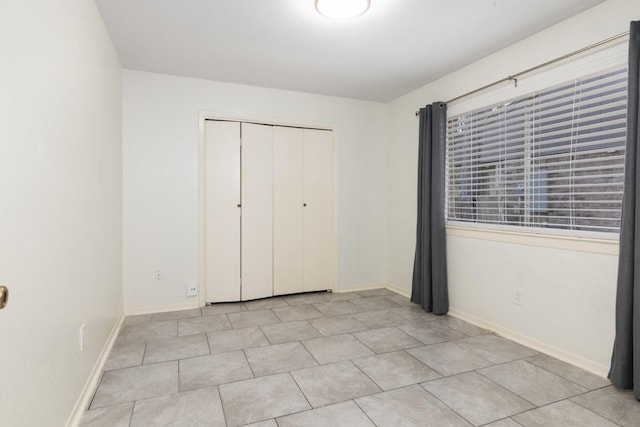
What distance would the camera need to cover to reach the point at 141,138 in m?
3.39

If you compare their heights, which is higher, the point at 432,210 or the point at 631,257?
the point at 432,210

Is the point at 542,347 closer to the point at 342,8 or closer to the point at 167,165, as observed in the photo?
the point at 342,8

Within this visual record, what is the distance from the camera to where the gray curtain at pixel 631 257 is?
6.35 feet

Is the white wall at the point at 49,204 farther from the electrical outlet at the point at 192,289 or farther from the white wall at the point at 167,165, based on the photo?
the electrical outlet at the point at 192,289

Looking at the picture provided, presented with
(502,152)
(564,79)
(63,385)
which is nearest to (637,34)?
(564,79)

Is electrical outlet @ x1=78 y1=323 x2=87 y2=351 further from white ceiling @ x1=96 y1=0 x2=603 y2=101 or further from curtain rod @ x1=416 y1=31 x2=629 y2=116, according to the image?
curtain rod @ x1=416 y1=31 x2=629 y2=116

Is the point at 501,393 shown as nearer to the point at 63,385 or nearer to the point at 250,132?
the point at 63,385

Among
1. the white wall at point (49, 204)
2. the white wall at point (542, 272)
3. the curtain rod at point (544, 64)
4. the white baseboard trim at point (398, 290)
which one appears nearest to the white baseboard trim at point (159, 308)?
the white wall at point (49, 204)

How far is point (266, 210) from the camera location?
3.98 meters

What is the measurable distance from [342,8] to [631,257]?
226cm

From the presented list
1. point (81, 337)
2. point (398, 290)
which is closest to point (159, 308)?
point (81, 337)

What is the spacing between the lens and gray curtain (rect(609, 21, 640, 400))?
194cm

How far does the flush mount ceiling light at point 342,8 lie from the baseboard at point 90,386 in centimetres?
265

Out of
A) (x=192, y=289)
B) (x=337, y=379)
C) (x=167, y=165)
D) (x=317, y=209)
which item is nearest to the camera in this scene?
(x=337, y=379)
